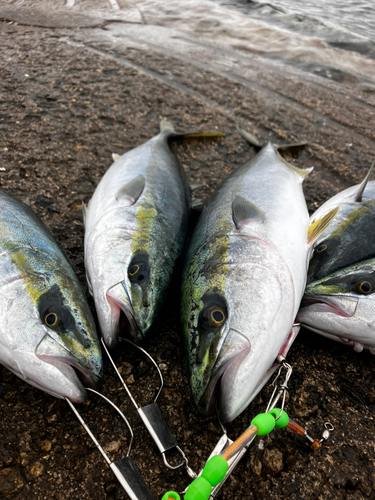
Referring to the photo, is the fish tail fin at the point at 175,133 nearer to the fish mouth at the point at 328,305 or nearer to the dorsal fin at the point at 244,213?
the dorsal fin at the point at 244,213

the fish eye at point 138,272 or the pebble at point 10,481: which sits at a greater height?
the fish eye at point 138,272

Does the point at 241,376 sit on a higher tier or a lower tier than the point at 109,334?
higher

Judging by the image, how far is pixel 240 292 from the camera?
190 cm

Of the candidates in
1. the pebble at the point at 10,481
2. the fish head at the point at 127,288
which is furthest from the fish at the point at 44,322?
the pebble at the point at 10,481

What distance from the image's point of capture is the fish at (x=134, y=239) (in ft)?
6.79

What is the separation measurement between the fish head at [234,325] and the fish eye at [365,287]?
45 centimetres

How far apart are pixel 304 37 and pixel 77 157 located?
743cm

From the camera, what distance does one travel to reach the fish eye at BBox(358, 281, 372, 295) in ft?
6.90

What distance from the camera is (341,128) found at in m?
4.96

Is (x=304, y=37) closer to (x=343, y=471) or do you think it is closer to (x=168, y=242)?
(x=168, y=242)

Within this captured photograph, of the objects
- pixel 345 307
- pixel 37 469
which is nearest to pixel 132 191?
pixel 345 307

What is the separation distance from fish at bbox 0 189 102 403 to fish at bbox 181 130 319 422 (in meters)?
0.55

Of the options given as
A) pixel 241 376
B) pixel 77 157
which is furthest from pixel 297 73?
pixel 241 376

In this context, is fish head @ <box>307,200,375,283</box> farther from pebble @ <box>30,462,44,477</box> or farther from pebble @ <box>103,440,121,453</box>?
pebble @ <box>30,462,44,477</box>
